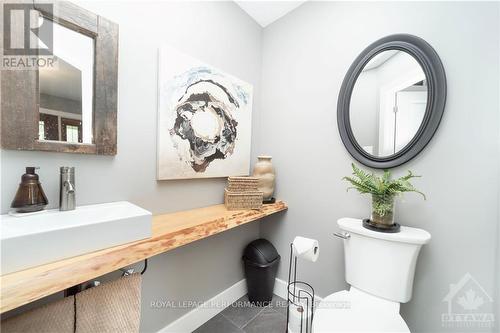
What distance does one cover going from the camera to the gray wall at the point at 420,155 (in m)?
0.96

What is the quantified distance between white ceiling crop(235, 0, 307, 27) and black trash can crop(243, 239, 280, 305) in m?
1.86

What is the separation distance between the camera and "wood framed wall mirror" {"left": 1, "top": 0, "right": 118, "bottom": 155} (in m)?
0.73

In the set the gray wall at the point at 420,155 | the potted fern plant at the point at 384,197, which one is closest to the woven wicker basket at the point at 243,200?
the gray wall at the point at 420,155

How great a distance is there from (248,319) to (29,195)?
4.69 ft

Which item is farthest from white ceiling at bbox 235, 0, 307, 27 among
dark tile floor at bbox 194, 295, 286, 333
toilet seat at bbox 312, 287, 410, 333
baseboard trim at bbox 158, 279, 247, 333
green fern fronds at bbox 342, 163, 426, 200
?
dark tile floor at bbox 194, 295, 286, 333

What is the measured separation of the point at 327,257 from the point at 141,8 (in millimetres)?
1866

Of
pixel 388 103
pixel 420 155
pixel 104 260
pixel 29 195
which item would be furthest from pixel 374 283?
pixel 29 195

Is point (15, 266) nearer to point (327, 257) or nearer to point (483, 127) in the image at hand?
point (327, 257)

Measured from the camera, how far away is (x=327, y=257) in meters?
1.43

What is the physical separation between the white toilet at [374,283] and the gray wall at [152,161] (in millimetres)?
792

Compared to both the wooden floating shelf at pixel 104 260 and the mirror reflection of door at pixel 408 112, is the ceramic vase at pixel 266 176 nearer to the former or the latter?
the wooden floating shelf at pixel 104 260

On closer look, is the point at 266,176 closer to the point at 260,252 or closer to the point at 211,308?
the point at 260,252

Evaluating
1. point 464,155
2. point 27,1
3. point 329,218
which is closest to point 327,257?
point 329,218

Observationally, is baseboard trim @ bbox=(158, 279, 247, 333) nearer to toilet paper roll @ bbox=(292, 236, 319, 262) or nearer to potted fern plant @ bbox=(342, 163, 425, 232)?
toilet paper roll @ bbox=(292, 236, 319, 262)
